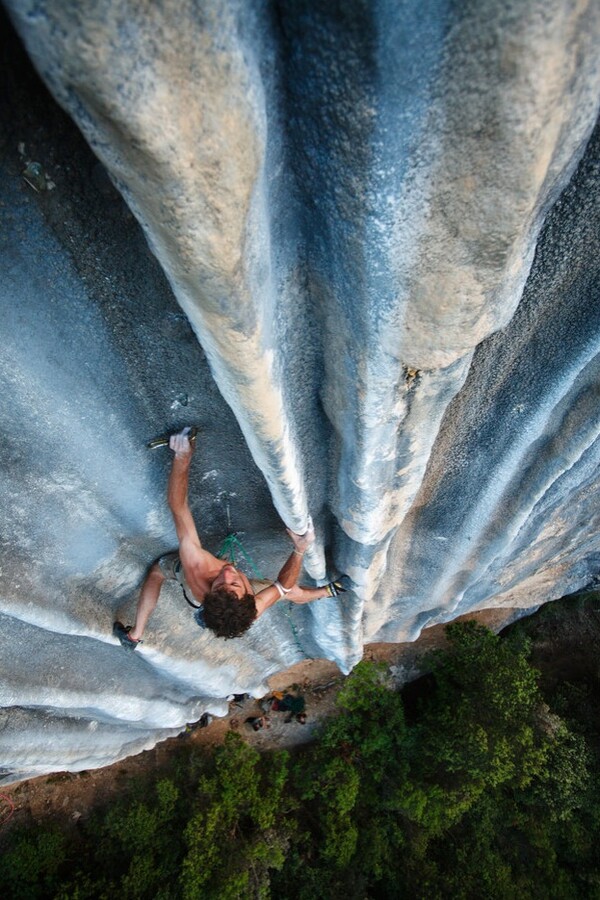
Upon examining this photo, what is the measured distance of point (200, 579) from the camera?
1.99m

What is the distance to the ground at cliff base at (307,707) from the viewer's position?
19.1 feet

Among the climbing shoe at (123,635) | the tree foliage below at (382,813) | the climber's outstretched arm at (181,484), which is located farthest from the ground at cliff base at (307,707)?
the climber's outstretched arm at (181,484)

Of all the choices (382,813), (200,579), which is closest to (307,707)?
(382,813)

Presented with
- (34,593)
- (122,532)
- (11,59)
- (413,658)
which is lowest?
(413,658)

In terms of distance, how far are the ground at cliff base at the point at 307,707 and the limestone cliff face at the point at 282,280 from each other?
421 centimetres

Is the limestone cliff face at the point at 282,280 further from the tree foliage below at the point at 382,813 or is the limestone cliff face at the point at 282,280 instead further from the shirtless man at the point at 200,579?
the tree foliage below at the point at 382,813

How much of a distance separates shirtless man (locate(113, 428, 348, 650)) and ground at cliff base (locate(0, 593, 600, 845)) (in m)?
4.42

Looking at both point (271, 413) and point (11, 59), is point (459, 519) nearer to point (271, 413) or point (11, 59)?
point (271, 413)

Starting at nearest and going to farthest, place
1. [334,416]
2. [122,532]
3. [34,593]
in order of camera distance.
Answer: [334,416]
[34,593]
[122,532]

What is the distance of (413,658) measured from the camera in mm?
6418

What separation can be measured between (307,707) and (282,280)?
6.21 m

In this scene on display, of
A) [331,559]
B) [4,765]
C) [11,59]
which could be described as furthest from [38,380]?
[4,765]

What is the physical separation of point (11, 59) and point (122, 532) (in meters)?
1.53

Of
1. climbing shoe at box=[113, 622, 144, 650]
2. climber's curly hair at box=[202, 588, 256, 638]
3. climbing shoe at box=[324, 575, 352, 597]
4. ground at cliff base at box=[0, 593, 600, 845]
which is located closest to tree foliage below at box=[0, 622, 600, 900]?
ground at cliff base at box=[0, 593, 600, 845]
